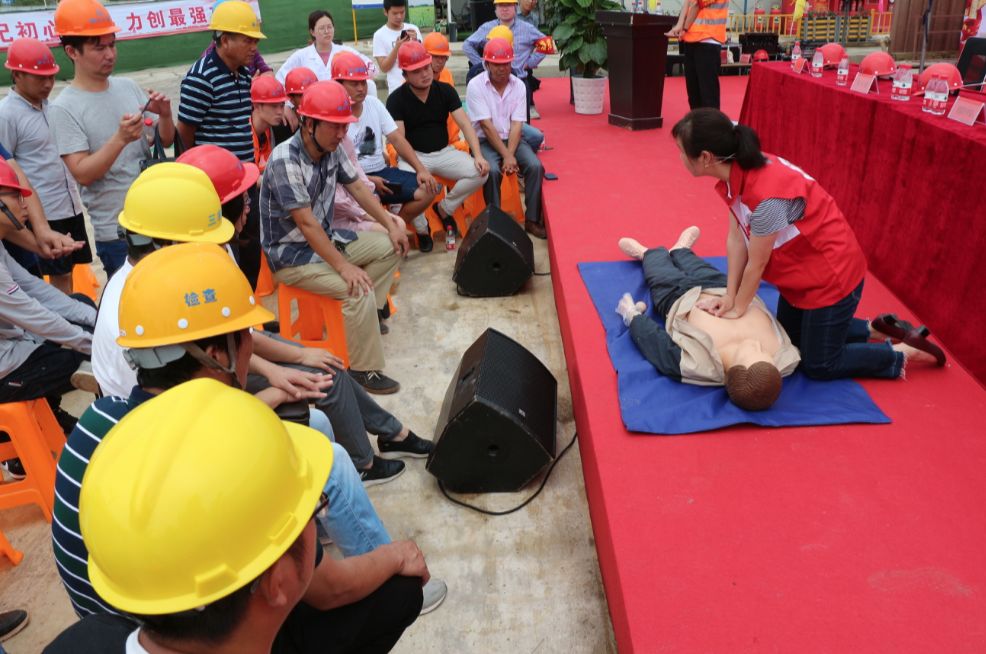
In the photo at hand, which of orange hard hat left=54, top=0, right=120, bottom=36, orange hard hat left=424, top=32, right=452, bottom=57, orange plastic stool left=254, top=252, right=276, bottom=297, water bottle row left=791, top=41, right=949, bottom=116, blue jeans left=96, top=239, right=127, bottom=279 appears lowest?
orange plastic stool left=254, top=252, right=276, bottom=297

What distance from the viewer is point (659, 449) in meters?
2.25

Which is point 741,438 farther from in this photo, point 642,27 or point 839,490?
point 642,27

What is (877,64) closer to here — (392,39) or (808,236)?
(808,236)

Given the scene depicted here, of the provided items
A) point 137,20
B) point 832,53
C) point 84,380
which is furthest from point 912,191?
point 137,20

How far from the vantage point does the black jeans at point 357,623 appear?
4.26ft

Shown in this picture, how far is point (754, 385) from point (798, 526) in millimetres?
535

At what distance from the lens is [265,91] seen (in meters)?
3.77

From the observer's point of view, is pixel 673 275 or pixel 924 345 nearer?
pixel 924 345

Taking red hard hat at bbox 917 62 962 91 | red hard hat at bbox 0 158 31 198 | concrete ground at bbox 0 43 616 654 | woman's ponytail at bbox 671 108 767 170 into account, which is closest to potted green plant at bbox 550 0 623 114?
red hard hat at bbox 917 62 962 91

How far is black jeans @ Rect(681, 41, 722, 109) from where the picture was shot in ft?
18.3

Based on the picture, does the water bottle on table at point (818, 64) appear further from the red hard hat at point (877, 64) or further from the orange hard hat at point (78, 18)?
the orange hard hat at point (78, 18)

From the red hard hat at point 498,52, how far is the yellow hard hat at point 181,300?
3555 mm

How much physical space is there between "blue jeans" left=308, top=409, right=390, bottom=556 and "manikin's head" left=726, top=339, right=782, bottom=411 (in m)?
1.27

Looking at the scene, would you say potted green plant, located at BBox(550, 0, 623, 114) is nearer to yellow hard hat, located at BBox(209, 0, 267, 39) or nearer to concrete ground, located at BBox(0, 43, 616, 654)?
yellow hard hat, located at BBox(209, 0, 267, 39)
